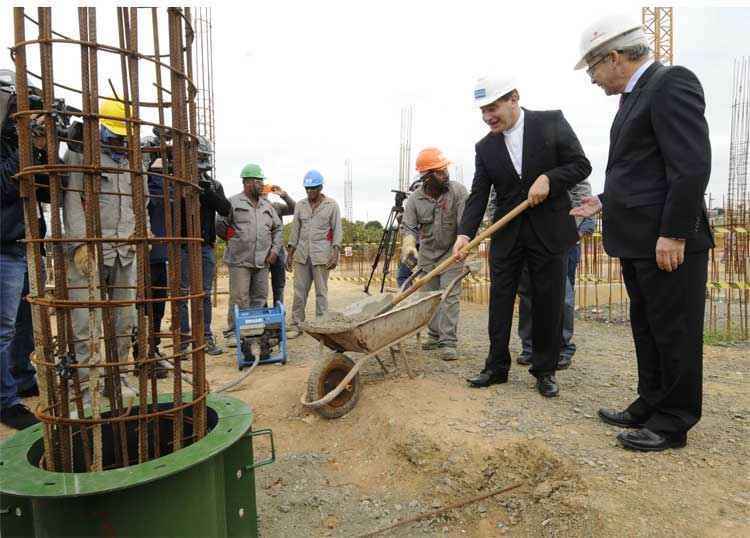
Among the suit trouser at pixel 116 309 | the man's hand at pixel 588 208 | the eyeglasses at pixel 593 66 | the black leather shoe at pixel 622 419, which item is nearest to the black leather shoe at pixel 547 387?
the black leather shoe at pixel 622 419

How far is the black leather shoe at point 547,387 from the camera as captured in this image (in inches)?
123

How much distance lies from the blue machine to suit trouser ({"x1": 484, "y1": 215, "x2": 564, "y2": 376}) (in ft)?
6.73

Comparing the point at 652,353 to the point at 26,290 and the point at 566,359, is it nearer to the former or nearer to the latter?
the point at 566,359

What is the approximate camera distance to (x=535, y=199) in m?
2.96

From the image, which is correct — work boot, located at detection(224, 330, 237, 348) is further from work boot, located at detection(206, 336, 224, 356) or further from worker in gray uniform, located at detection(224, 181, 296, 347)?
work boot, located at detection(206, 336, 224, 356)

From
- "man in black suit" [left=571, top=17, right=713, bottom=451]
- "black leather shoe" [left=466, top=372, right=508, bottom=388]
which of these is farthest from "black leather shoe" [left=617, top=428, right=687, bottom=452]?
"black leather shoe" [left=466, top=372, right=508, bottom=388]

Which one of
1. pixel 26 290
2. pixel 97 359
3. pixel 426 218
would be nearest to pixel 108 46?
pixel 97 359

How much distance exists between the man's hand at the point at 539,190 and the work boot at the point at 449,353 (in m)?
1.73

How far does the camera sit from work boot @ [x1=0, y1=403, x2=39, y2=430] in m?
2.98

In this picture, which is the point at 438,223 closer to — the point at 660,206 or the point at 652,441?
the point at 660,206

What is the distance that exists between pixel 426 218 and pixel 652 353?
92.0 inches

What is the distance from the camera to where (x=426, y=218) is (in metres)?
4.43

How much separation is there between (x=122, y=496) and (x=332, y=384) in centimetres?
197

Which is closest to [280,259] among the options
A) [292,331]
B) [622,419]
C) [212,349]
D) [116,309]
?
[292,331]
